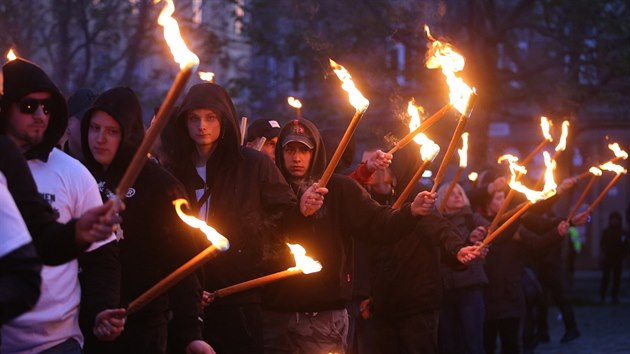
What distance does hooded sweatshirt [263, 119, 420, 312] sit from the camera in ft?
23.5

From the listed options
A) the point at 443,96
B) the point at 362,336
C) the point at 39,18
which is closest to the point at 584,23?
the point at 443,96

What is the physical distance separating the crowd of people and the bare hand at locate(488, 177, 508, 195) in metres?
0.84

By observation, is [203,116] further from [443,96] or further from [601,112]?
[601,112]

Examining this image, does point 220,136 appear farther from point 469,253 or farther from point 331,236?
point 469,253

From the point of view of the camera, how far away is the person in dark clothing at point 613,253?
23.8 m

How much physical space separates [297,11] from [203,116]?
14.8 meters

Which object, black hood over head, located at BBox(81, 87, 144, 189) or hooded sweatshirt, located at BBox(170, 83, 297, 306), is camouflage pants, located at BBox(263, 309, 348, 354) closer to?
hooded sweatshirt, located at BBox(170, 83, 297, 306)

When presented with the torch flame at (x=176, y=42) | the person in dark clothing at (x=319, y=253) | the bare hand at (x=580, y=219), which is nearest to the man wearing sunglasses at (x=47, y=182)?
the torch flame at (x=176, y=42)

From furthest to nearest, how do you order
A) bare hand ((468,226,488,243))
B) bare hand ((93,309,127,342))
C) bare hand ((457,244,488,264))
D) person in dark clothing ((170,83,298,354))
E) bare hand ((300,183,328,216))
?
1. bare hand ((468,226,488,243))
2. bare hand ((457,244,488,264))
3. person in dark clothing ((170,83,298,354))
4. bare hand ((300,183,328,216))
5. bare hand ((93,309,127,342))

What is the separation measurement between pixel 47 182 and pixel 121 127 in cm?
98

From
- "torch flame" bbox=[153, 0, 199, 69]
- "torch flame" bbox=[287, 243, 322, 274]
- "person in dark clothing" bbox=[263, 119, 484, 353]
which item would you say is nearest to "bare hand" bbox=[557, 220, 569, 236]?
"person in dark clothing" bbox=[263, 119, 484, 353]

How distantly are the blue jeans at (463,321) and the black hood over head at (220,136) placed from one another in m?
3.85

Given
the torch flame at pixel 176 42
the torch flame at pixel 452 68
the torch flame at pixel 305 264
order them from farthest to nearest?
the torch flame at pixel 452 68
the torch flame at pixel 305 264
the torch flame at pixel 176 42

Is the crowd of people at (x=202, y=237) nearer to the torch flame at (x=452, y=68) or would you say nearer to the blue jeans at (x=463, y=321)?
the blue jeans at (x=463, y=321)
